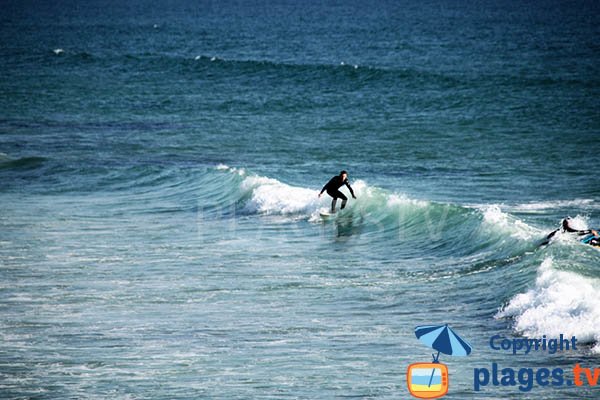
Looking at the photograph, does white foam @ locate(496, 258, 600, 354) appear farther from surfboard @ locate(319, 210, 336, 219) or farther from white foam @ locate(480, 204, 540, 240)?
surfboard @ locate(319, 210, 336, 219)

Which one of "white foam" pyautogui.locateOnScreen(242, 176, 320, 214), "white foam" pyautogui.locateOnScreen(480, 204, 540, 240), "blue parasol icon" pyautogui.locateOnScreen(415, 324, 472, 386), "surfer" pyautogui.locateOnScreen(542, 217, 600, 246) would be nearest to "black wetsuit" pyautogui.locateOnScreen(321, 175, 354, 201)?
"white foam" pyautogui.locateOnScreen(242, 176, 320, 214)

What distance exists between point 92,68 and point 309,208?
46.9 m

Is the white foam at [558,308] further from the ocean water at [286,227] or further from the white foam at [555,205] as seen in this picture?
the white foam at [555,205]

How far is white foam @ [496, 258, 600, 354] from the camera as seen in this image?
609 inches

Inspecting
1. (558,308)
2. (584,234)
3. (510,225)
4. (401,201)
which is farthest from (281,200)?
(558,308)

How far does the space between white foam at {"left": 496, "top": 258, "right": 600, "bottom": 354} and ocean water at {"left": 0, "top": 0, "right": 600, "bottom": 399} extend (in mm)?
50

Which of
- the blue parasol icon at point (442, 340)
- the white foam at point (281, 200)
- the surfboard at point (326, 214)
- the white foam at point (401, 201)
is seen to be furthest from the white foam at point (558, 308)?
the white foam at point (281, 200)

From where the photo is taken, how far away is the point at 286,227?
84.8 ft

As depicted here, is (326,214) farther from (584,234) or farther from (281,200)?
(584,234)

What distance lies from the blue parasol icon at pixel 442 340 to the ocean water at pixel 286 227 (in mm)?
202

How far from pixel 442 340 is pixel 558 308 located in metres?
2.19

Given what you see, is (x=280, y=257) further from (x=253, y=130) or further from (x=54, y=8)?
(x=54, y=8)

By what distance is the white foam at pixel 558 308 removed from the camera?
15461 mm

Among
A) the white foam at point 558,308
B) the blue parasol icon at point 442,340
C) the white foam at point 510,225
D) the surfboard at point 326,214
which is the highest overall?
the surfboard at point 326,214
